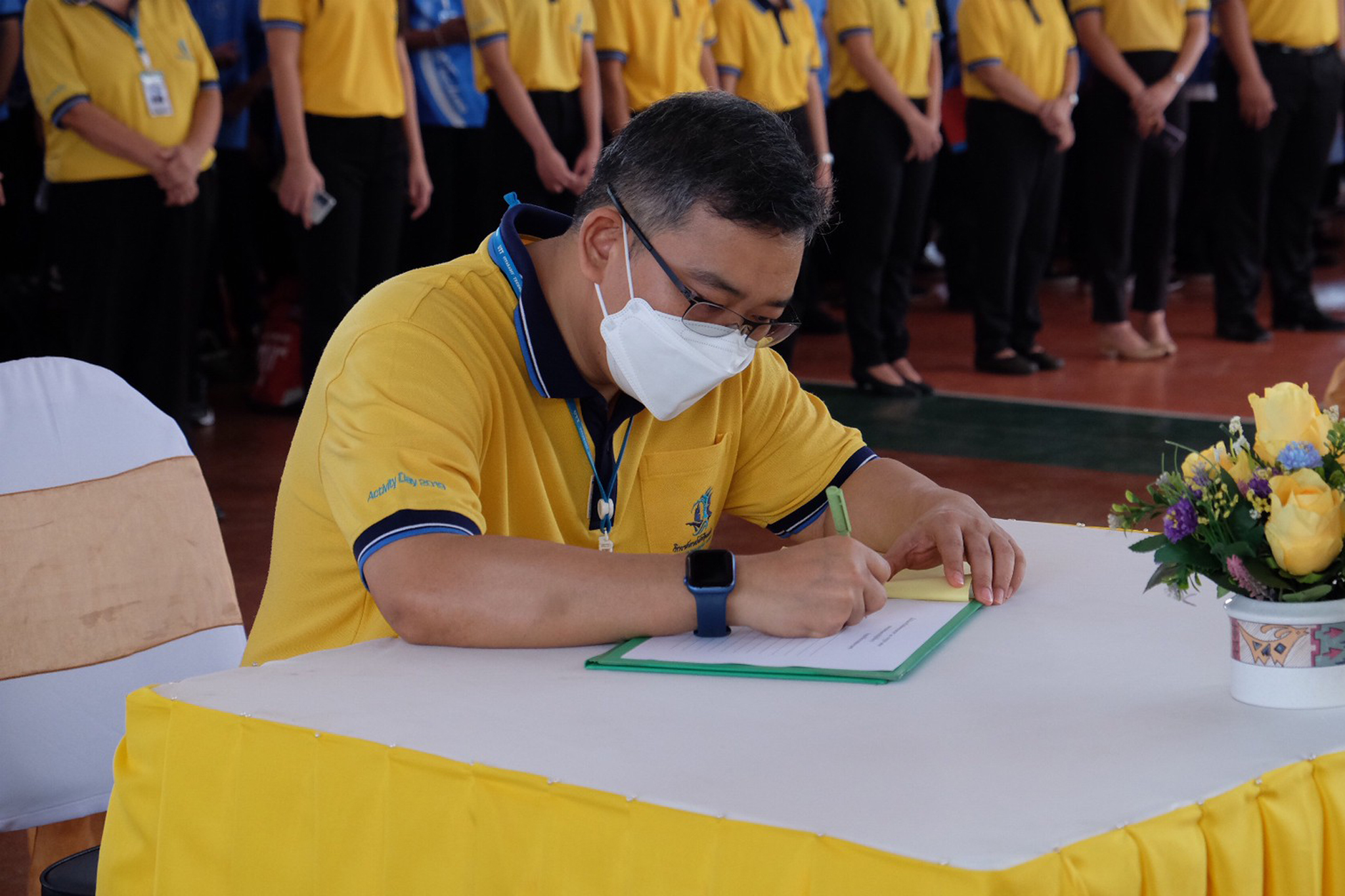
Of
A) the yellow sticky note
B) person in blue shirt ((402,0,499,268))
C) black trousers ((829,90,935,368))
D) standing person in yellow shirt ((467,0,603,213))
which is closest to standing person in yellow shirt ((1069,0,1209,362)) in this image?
black trousers ((829,90,935,368))

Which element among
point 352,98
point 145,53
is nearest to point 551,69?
point 352,98

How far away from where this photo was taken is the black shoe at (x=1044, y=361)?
650 centimetres

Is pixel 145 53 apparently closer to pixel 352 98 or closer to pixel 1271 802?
pixel 352 98

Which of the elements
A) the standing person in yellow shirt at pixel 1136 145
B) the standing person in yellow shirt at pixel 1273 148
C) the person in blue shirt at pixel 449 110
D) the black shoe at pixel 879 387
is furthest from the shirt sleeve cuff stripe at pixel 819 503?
the standing person in yellow shirt at pixel 1273 148

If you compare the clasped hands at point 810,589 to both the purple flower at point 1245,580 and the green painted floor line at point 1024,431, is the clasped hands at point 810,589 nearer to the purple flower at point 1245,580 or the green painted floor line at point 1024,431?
the purple flower at point 1245,580

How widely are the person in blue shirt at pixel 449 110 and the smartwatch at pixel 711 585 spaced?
163 inches

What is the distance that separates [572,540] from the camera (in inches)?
71.1

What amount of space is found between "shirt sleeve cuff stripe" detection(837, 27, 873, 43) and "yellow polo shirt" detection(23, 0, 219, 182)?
2.44 meters

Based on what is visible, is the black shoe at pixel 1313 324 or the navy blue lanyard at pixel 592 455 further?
the black shoe at pixel 1313 324

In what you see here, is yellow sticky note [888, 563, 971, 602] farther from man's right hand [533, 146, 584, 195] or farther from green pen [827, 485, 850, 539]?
man's right hand [533, 146, 584, 195]

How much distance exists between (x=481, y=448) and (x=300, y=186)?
3443 mm

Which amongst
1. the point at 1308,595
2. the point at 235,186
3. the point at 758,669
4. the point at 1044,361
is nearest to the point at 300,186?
the point at 235,186

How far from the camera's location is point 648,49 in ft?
18.6

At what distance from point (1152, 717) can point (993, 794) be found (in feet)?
0.79
